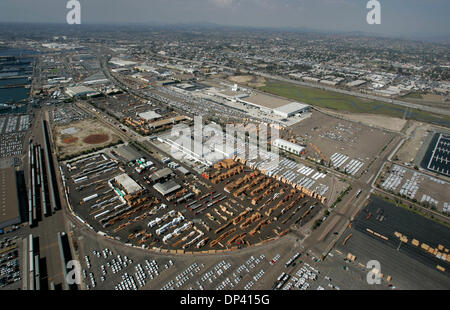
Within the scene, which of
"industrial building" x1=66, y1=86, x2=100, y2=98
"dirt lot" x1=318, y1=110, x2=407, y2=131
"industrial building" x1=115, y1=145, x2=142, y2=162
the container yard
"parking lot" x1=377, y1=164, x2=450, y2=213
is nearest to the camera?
the container yard

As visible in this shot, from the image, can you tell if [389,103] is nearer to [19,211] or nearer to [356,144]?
[356,144]

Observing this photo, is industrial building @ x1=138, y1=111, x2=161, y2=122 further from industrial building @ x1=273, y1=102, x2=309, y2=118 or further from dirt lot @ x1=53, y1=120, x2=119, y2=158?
industrial building @ x1=273, y1=102, x2=309, y2=118

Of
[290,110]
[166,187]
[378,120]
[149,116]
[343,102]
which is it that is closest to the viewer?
[166,187]

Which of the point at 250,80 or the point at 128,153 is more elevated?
the point at 250,80

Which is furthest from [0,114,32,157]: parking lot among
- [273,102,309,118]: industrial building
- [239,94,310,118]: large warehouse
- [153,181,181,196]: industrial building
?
[273,102,309,118]: industrial building

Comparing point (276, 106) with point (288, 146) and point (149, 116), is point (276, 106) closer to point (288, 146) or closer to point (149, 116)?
point (288, 146)

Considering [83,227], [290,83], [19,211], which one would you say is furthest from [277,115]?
[19,211]

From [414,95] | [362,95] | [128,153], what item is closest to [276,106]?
[362,95]
